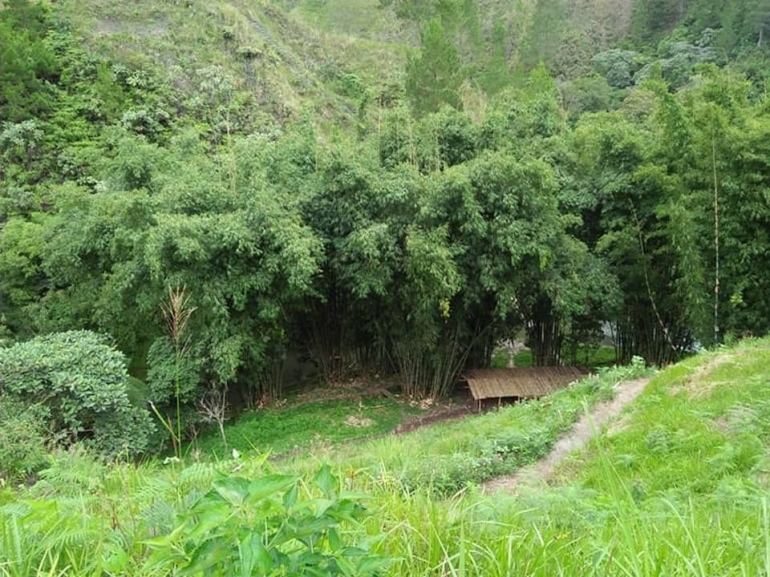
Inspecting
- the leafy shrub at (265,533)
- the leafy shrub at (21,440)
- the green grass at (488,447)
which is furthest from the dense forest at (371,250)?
the leafy shrub at (265,533)

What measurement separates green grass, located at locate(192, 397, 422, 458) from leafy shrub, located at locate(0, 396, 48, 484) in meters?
2.83

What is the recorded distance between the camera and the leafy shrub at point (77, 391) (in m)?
7.25

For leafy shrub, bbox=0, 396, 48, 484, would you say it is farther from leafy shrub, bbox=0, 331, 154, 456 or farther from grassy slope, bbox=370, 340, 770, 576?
grassy slope, bbox=370, 340, 770, 576

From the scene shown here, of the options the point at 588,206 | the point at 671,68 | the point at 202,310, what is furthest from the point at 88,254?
the point at 671,68

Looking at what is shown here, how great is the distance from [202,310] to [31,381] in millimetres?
2800

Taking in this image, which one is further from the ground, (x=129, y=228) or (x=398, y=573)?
→ (x=129, y=228)

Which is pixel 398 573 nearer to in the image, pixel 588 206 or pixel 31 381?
pixel 31 381

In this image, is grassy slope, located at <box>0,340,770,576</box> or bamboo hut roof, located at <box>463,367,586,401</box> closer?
grassy slope, located at <box>0,340,770,576</box>

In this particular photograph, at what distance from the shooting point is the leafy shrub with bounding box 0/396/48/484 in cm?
564

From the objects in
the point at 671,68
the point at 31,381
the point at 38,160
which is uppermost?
the point at 671,68

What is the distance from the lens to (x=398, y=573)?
1.37 m

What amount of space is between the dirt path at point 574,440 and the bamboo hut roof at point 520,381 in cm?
318

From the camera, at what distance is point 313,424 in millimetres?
10266

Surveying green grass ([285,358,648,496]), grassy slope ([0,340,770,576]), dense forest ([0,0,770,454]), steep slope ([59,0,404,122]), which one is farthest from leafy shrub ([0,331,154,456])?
steep slope ([59,0,404,122])
